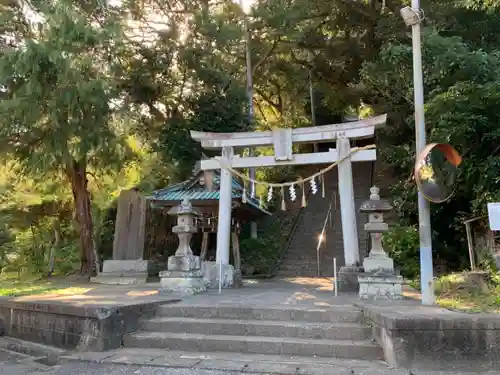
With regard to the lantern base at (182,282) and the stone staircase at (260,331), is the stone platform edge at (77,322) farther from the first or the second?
the lantern base at (182,282)

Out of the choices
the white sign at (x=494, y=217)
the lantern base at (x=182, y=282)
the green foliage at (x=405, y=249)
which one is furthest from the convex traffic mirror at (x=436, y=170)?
the lantern base at (x=182, y=282)

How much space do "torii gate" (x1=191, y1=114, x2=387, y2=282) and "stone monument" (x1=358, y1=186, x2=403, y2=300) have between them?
1.22 meters

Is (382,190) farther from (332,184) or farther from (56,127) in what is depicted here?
(56,127)

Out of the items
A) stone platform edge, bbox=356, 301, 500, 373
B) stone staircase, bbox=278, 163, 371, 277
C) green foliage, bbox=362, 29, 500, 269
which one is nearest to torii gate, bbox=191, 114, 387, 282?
green foliage, bbox=362, 29, 500, 269

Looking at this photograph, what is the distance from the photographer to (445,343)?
17.1 ft

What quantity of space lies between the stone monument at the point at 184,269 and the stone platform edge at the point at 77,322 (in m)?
1.82

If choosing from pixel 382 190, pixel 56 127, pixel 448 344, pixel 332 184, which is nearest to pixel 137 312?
pixel 448 344

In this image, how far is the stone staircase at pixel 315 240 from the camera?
53.3ft

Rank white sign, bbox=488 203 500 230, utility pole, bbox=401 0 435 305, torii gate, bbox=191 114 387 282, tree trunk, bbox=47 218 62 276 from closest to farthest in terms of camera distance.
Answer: white sign, bbox=488 203 500 230, utility pole, bbox=401 0 435 305, torii gate, bbox=191 114 387 282, tree trunk, bbox=47 218 62 276

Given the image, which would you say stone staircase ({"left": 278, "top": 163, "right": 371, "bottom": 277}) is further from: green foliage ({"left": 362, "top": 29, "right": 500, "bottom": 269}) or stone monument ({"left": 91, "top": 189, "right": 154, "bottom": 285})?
stone monument ({"left": 91, "top": 189, "right": 154, "bottom": 285})

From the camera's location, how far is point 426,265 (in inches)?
284

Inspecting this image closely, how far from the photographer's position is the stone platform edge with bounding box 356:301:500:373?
513 centimetres

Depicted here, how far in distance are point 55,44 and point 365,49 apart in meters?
14.0

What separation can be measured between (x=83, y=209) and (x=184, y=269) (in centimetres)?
737
